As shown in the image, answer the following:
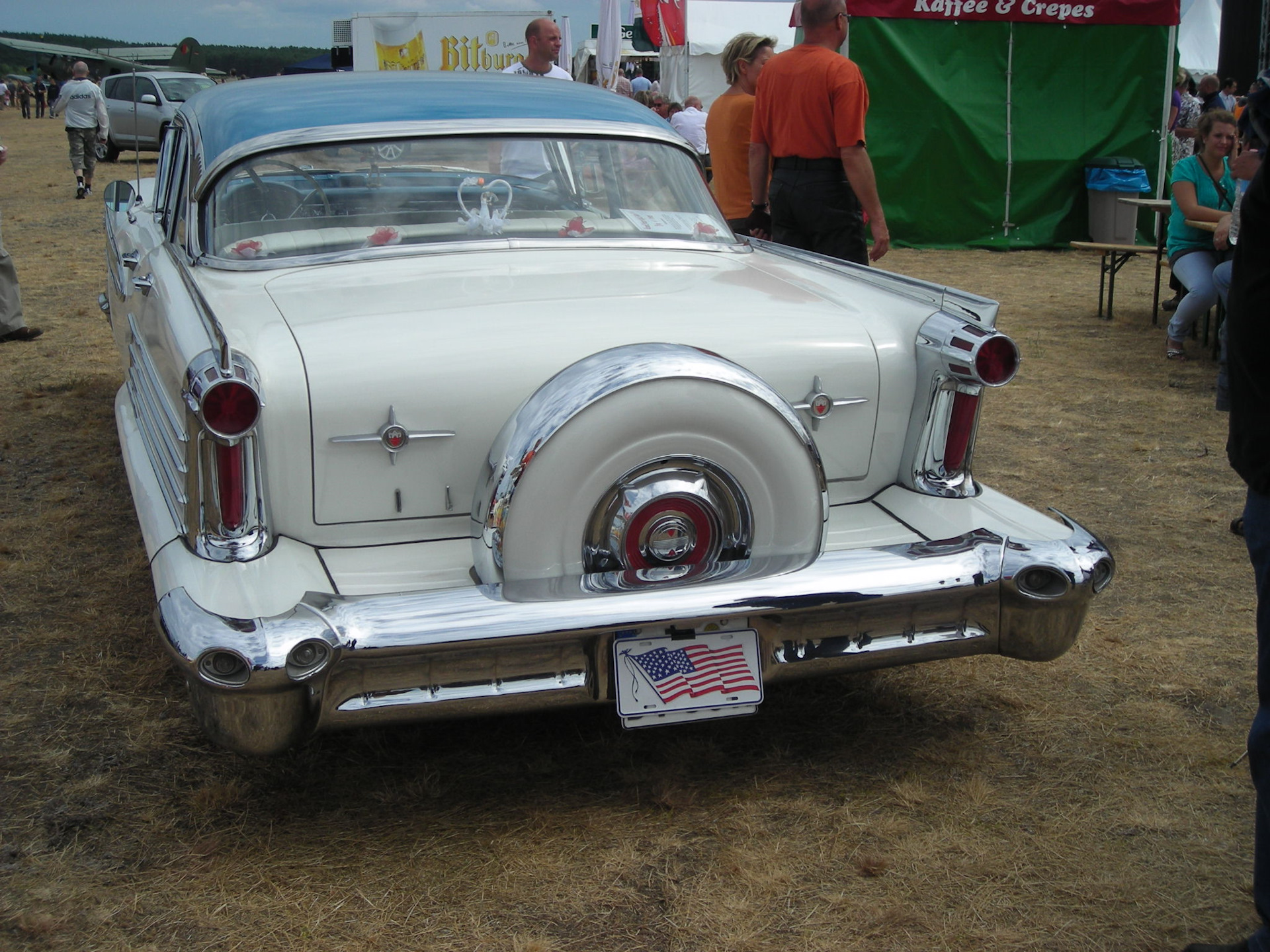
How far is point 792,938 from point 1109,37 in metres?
11.3

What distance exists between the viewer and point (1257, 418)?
1823 mm

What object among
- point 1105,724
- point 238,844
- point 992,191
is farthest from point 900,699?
point 992,191

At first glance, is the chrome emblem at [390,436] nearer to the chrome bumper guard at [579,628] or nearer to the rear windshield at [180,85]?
the chrome bumper guard at [579,628]

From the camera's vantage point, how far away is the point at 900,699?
124 inches

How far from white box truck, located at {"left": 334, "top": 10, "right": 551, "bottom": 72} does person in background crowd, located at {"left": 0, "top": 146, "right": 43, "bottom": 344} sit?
15.9 metres

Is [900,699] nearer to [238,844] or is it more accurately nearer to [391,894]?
[391,894]

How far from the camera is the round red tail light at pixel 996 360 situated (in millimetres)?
2660

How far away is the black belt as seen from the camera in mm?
5242

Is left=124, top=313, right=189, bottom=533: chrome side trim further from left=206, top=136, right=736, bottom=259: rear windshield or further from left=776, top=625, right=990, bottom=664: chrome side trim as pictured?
left=776, top=625, right=990, bottom=664: chrome side trim

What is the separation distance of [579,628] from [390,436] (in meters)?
0.57

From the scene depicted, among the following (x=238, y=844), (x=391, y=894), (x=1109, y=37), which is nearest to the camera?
(x=391, y=894)

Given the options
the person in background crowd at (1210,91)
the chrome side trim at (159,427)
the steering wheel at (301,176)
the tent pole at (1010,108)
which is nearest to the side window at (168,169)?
the chrome side trim at (159,427)

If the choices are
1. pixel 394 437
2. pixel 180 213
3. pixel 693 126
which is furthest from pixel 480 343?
pixel 693 126

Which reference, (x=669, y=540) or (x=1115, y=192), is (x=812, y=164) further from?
(x=1115, y=192)
